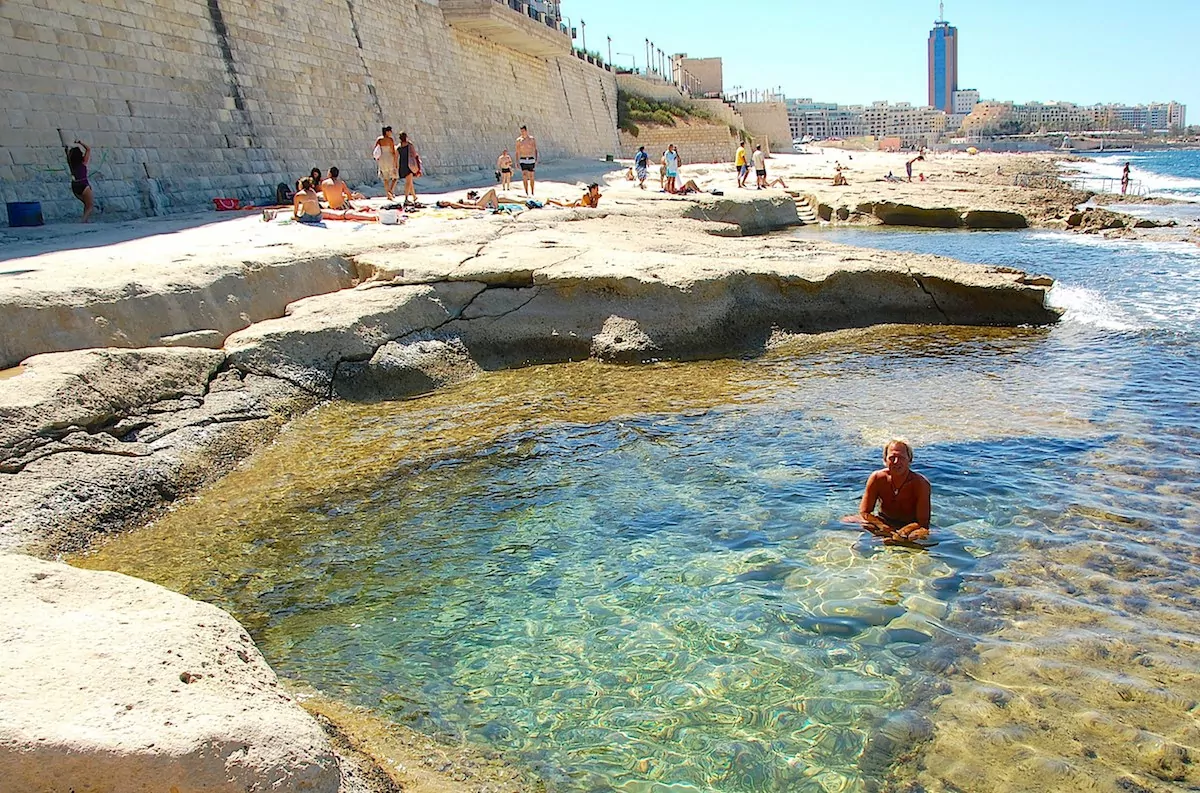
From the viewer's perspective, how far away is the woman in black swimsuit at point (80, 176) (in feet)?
35.1

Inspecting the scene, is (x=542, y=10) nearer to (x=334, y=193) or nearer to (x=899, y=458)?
(x=334, y=193)

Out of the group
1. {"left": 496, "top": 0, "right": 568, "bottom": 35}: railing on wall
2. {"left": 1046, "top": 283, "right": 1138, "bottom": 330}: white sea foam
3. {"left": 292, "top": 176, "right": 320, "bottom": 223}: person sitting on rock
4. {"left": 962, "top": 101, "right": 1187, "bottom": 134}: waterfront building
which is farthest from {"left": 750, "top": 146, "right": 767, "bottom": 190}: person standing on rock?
{"left": 962, "top": 101, "right": 1187, "bottom": 134}: waterfront building

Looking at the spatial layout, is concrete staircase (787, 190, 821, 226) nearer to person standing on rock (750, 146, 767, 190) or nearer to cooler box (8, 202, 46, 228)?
person standing on rock (750, 146, 767, 190)

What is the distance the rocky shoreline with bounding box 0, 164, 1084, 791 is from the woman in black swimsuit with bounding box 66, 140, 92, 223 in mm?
2113

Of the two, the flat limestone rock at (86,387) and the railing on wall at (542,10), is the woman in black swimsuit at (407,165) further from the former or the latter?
the railing on wall at (542,10)

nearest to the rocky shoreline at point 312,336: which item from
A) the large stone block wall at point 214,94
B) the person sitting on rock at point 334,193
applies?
the person sitting on rock at point 334,193

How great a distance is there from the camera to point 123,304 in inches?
270

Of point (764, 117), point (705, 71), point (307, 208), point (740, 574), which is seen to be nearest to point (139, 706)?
point (740, 574)

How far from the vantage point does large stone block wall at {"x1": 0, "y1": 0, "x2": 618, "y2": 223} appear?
1080 centimetres

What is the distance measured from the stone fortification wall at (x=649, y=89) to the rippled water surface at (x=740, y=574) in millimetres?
43486

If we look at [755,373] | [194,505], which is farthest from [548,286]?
[194,505]

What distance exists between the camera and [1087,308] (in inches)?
425

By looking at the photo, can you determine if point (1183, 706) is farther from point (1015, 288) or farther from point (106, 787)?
point (1015, 288)

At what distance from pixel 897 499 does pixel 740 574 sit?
44.5 inches
